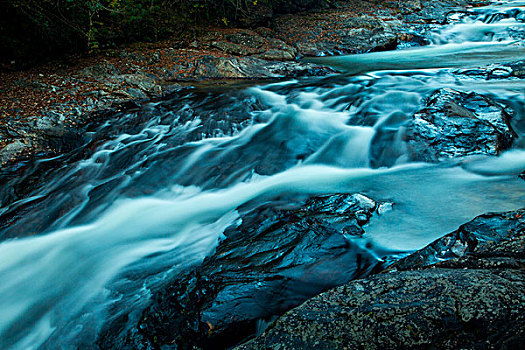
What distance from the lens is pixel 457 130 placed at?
4129mm

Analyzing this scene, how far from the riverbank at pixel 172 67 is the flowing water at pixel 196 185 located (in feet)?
1.85

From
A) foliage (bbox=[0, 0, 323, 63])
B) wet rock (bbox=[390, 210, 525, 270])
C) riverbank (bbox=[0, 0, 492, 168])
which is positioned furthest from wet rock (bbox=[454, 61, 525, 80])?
foliage (bbox=[0, 0, 323, 63])

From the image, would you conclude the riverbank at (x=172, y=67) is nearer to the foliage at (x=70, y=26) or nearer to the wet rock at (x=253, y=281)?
the foliage at (x=70, y=26)

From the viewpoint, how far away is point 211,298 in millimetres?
2105

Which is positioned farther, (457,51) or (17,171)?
(457,51)

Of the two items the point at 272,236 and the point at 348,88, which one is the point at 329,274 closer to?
the point at 272,236

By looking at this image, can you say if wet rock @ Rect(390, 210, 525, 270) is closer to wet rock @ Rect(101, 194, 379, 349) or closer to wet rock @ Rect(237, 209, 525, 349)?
wet rock @ Rect(237, 209, 525, 349)

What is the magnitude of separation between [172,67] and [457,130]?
619cm

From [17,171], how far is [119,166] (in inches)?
54.5

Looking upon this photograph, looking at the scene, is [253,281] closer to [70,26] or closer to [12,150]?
[12,150]

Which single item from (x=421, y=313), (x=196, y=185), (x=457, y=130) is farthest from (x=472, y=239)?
(x=196, y=185)

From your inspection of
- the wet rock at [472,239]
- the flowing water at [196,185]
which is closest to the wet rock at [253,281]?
the flowing water at [196,185]

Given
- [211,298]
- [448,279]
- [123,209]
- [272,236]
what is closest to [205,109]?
[123,209]

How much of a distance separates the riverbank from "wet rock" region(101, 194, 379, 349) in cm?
401
